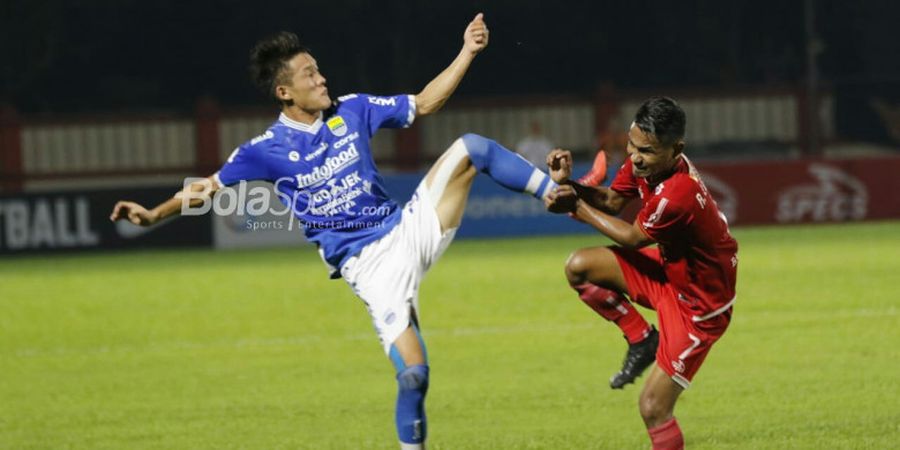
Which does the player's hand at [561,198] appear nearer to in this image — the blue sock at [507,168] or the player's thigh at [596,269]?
the blue sock at [507,168]

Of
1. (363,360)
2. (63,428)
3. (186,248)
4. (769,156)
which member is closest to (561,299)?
(363,360)

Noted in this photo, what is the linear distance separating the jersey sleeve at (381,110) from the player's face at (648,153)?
119 centimetres

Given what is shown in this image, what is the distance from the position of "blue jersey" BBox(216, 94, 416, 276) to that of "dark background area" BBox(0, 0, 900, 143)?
899 inches

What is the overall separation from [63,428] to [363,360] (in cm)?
→ 307

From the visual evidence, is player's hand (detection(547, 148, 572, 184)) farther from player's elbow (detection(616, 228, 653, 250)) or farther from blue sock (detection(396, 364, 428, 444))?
blue sock (detection(396, 364, 428, 444))

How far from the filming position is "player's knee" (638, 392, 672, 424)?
23.2 feet

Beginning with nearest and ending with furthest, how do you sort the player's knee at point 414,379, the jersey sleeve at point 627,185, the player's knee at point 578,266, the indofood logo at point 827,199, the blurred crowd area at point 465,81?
the player's knee at point 414,379 < the jersey sleeve at point 627,185 < the player's knee at point 578,266 < the indofood logo at point 827,199 < the blurred crowd area at point 465,81

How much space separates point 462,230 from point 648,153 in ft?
54.3

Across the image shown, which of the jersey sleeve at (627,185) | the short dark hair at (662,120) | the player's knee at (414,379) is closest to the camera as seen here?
the short dark hair at (662,120)

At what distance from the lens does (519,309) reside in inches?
577

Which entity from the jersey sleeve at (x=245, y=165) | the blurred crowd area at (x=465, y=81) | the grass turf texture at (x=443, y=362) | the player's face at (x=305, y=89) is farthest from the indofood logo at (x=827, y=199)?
the jersey sleeve at (x=245, y=165)

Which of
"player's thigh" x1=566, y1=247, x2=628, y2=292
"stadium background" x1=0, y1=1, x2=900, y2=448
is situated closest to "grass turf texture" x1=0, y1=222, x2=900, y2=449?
"stadium background" x1=0, y1=1, x2=900, y2=448

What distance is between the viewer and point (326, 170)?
7.28 meters

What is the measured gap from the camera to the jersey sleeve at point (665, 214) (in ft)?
22.7
